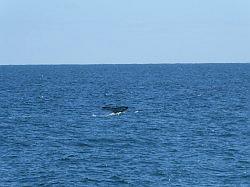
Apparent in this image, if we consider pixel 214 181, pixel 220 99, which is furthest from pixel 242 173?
pixel 220 99

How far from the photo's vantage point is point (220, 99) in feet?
385

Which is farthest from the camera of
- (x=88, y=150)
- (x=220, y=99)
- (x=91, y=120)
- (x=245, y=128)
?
(x=220, y=99)

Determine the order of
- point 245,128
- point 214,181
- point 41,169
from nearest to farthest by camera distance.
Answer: point 214,181, point 41,169, point 245,128

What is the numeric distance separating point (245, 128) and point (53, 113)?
33.1 metres

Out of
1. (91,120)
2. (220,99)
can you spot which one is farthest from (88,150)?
(220,99)

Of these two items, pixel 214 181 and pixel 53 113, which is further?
pixel 53 113

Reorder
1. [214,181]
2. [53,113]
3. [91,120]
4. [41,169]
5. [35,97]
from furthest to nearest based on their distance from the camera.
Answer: [35,97], [53,113], [91,120], [41,169], [214,181]

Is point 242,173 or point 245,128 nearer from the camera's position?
point 242,173

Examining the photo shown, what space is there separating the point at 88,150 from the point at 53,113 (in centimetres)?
3394

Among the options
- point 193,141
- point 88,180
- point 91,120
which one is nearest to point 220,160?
point 193,141

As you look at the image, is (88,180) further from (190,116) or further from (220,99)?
(220,99)

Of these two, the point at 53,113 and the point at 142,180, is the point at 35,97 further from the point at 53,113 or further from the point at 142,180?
the point at 142,180

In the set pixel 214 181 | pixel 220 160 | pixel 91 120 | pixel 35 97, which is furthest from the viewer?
pixel 35 97

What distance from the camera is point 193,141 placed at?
211 feet
